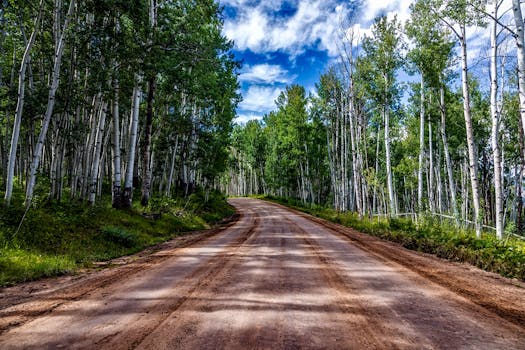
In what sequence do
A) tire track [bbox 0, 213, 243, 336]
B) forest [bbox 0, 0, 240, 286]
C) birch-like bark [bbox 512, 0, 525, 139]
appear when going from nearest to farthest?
tire track [bbox 0, 213, 243, 336] < forest [bbox 0, 0, 240, 286] < birch-like bark [bbox 512, 0, 525, 139]

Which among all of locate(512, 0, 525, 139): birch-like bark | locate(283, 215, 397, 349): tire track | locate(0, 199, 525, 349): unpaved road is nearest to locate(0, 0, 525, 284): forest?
locate(512, 0, 525, 139): birch-like bark

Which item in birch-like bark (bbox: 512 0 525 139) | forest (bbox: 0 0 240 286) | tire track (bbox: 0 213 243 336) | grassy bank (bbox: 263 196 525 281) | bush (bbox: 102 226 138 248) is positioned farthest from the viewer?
bush (bbox: 102 226 138 248)

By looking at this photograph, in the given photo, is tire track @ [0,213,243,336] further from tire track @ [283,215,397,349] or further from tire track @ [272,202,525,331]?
tire track @ [272,202,525,331]

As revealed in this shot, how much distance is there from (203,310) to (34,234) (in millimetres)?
6723

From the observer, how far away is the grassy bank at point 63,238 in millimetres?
6261

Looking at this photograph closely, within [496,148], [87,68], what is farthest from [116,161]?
[496,148]

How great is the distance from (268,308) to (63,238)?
7260mm

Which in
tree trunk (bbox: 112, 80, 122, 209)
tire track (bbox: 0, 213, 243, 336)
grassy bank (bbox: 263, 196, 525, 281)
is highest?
tree trunk (bbox: 112, 80, 122, 209)

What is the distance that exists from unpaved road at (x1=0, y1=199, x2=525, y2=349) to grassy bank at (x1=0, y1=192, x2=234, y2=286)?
3.09 ft

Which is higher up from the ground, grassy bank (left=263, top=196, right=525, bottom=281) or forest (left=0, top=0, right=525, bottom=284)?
forest (left=0, top=0, right=525, bottom=284)

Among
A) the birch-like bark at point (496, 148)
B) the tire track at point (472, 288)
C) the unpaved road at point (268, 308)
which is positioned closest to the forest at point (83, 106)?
the unpaved road at point (268, 308)

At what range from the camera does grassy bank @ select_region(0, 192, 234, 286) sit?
247 inches

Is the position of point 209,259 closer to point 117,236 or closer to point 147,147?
point 117,236

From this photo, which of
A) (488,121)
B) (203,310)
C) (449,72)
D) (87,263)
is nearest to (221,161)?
(449,72)
